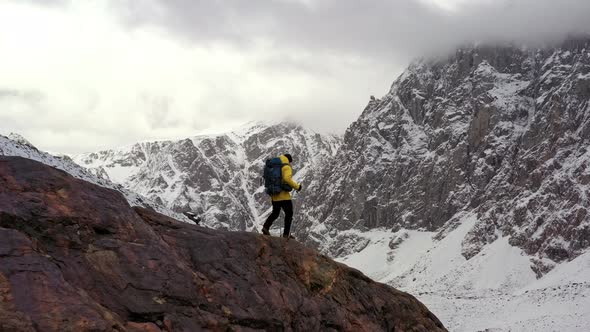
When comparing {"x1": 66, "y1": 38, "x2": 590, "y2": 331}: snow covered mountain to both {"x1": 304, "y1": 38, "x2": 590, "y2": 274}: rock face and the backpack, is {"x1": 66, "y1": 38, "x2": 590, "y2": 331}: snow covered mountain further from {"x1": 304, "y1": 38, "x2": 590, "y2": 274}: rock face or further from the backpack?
the backpack

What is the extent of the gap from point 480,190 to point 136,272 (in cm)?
14937

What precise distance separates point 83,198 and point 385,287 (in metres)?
8.61

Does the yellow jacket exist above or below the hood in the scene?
below

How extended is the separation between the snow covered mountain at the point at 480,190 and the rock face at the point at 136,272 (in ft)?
139

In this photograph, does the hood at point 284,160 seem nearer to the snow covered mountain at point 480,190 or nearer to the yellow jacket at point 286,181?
the yellow jacket at point 286,181

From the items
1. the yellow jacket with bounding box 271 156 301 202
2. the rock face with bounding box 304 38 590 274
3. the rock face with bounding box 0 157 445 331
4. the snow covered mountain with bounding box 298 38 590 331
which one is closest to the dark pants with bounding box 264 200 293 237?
the yellow jacket with bounding box 271 156 301 202

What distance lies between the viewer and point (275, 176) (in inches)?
577

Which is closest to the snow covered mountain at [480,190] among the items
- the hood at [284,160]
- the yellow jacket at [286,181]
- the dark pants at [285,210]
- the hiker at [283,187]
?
the dark pants at [285,210]

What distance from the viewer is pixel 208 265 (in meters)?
12.3

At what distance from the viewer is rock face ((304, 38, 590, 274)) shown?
116875mm

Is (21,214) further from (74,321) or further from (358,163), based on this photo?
(358,163)

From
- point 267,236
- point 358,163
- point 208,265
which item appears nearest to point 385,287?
point 267,236

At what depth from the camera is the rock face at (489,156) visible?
116875mm

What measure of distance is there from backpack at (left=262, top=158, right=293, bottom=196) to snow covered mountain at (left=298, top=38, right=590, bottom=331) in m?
42.2
